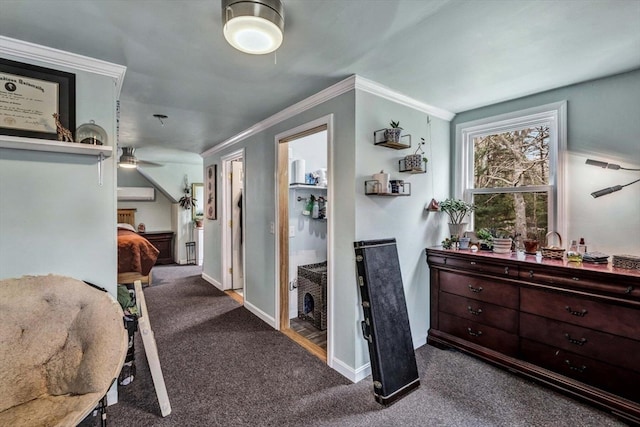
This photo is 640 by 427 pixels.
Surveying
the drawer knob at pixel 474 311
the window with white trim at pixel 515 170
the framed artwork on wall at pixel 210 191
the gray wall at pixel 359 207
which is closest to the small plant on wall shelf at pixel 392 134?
the gray wall at pixel 359 207

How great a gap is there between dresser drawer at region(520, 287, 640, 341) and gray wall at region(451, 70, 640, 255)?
566 mm

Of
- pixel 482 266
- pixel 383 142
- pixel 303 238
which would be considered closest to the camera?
pixel 383 142

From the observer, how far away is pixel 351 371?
2.27 m

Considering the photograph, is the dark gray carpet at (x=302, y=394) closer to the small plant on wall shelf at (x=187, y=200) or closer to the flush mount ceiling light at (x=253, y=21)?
the flush mount ceiling light at (x=253, y=21)

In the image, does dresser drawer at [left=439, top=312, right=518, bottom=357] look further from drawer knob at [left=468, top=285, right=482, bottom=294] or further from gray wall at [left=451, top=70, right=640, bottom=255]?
gray wall at [left=451, top=70, right=640, bottom=255]

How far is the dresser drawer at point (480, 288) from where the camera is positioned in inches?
90.8

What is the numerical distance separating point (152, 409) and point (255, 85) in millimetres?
2477

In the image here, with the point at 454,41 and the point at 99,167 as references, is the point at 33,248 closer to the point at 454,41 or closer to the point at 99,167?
the point at 99,167

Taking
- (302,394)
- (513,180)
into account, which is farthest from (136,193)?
(513,180)

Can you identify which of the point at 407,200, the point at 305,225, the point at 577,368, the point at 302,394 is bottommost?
the point at 302,394

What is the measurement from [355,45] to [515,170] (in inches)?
80.5

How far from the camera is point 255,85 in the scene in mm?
2377

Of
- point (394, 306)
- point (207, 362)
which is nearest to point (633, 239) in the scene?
point (394, 306)

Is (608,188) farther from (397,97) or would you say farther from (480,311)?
(397,97)
